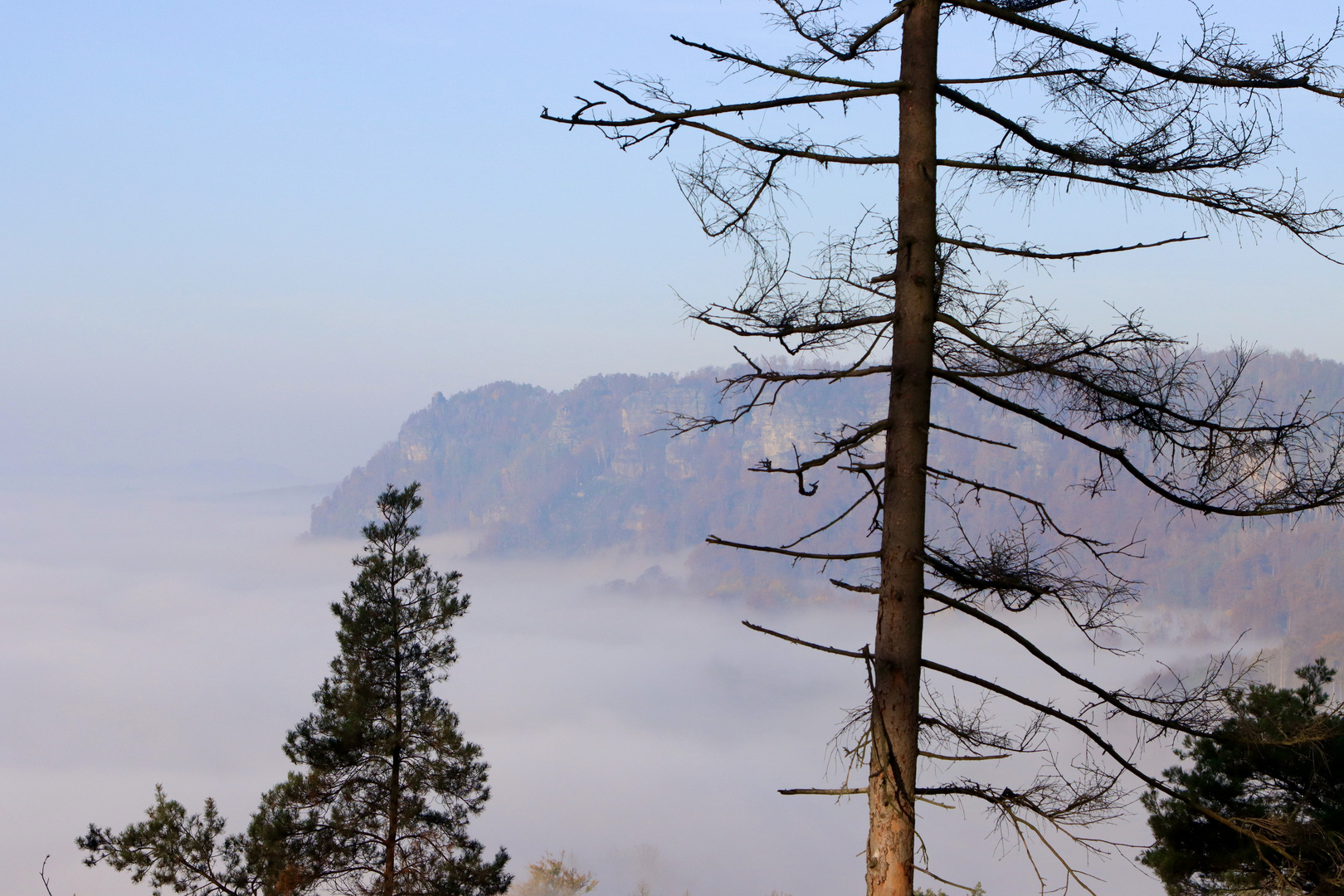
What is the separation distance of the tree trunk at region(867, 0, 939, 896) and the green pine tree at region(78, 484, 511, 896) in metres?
11.4

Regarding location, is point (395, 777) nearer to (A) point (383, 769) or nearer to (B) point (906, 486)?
(A) point (383, 769)

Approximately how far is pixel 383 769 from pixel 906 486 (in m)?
12.5

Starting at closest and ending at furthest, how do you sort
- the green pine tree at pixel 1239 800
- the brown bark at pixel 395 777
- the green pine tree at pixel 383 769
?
the green pine tree at pixel 1239 800 < the brown bark at pixel 395 777 < the green pine tree at pixel 383 769

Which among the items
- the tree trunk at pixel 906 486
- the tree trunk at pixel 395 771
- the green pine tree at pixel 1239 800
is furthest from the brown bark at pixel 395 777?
the tree trunk at pixel 906 486

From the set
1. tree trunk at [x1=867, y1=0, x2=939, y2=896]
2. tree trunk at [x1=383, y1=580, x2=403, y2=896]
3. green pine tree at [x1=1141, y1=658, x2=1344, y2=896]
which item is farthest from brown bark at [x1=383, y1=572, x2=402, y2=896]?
tree trunk at [x1=867, y1=0, x2=939, y2=896]

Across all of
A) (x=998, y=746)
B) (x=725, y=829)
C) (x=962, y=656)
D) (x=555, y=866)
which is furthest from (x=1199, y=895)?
(x=962, y=656)

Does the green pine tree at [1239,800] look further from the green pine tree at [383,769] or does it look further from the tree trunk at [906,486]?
the green pine tree at [383,769]

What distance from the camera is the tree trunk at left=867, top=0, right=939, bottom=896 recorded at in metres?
4.36

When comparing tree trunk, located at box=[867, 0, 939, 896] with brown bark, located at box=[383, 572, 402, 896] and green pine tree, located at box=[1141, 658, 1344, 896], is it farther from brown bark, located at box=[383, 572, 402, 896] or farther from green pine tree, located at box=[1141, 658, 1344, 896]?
brown bark, located at box=[383, 572, 402, 896]

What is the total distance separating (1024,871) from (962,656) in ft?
170

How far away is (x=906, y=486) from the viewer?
4590 mm

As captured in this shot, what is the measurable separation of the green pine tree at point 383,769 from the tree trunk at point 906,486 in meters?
11.4

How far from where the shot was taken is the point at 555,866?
203ft

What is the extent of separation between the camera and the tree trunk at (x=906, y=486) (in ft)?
14.3
